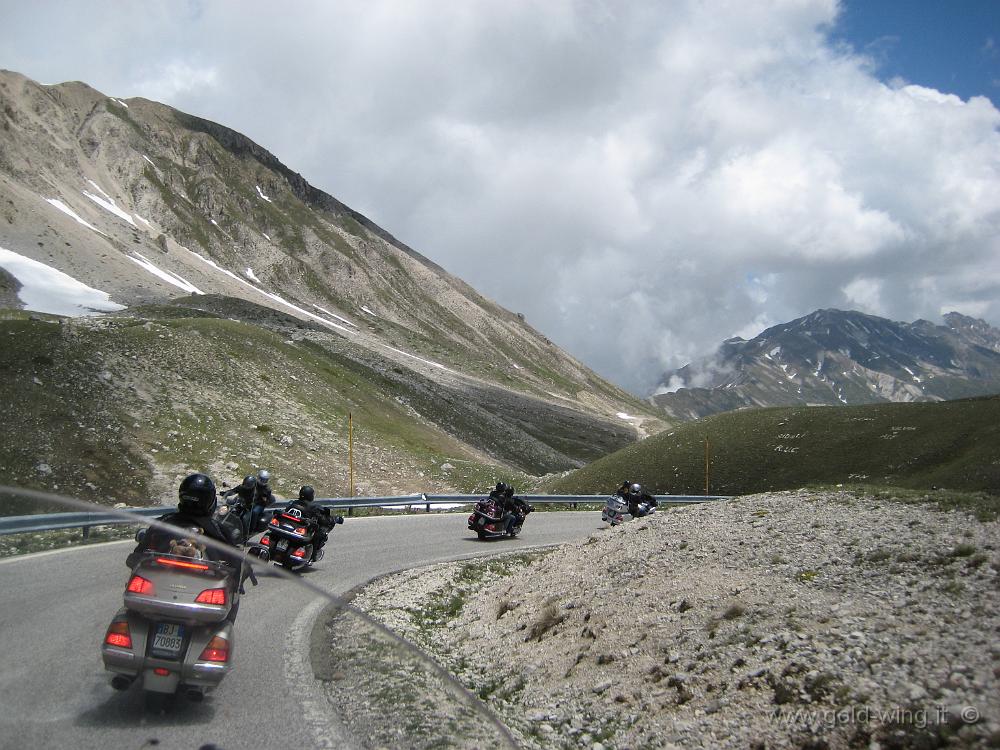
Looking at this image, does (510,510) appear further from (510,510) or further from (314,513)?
(314,513)

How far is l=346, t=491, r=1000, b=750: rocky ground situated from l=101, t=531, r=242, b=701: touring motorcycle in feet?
9.57

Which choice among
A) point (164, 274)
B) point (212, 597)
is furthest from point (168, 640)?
point (164, 274)

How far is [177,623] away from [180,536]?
1.57 metres

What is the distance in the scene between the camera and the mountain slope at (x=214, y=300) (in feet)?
140

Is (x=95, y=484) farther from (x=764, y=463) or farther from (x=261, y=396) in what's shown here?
(x=764, y=463)

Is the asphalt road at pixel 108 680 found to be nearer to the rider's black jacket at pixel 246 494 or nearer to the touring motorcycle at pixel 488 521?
the rider's black jacket at pixel 246 494

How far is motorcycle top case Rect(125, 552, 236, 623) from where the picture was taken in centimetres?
525

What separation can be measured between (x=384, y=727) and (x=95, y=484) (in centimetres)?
3020

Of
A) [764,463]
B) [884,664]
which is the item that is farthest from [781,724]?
[764,463]

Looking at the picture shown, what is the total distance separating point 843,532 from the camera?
10.4m

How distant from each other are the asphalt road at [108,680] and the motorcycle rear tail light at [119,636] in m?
0.07

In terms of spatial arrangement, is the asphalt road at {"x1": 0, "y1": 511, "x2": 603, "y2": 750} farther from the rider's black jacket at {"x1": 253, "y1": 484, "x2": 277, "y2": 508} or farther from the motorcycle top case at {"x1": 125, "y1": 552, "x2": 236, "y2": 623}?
the rider's black jacket at {"x1": 253, "y1": 484, "x2": 277, "y2": 508}

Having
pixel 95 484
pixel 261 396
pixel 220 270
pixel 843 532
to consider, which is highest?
pixel 220 270

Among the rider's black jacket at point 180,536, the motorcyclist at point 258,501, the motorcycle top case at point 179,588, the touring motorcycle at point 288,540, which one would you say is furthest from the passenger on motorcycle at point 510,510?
the motorcycle top case at point 179,588
